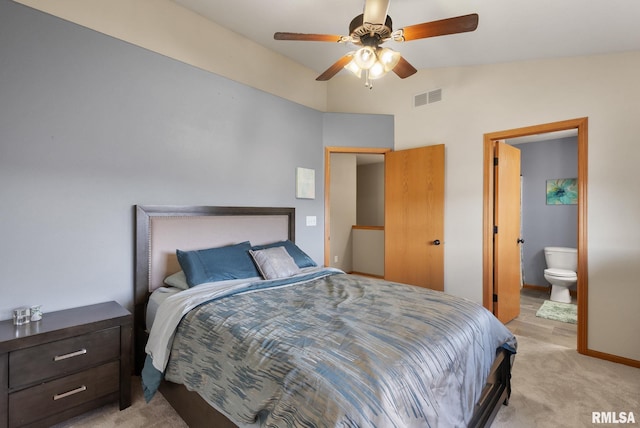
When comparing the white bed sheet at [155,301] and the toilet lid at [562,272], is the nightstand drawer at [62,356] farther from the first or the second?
the toilet lid at [562,272]

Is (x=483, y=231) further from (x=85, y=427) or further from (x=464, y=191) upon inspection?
(x=85, y=427)

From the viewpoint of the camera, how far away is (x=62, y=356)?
1778mm

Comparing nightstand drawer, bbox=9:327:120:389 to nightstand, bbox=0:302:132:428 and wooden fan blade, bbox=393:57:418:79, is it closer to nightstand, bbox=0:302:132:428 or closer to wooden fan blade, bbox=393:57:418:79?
nightstand, bbox=0:302:132:428

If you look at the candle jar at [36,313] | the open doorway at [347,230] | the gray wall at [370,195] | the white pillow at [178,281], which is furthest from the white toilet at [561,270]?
the candle jar at [36,313]

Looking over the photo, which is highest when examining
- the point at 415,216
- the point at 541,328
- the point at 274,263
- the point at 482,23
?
the point at 482,23

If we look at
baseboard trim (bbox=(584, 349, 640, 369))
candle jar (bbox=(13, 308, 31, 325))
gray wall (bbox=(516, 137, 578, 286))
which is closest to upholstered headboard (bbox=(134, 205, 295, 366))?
candle jar (bbox=(13, 308, 31, 325))

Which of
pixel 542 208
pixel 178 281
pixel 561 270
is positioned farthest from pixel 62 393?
pixel 542 208

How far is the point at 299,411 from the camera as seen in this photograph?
1054 millimetres

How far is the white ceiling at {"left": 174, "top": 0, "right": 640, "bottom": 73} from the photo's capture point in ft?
7.49

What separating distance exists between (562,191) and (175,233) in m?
5.62

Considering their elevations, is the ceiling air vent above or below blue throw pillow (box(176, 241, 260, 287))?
above

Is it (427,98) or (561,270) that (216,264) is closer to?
(427,98)

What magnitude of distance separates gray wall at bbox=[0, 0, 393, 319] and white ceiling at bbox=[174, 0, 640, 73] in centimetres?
73

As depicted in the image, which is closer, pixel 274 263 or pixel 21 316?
pixel 21 316
